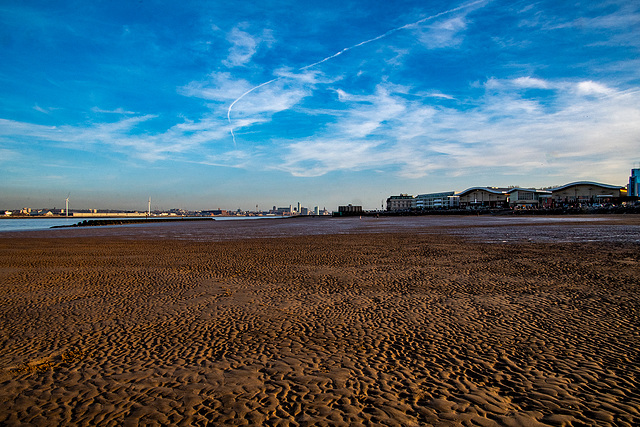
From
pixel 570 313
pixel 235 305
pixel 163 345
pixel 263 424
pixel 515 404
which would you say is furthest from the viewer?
pixel 235 305

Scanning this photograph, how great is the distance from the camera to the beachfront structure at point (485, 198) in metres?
144

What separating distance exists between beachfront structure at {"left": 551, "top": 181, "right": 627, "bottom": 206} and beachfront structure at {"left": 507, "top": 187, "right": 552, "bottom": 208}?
7122 mm

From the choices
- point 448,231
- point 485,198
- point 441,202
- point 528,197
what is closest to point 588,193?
point 528,197

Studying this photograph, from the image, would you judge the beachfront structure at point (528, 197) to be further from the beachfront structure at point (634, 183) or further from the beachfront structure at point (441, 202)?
the beachfront structure at point (634, 183)

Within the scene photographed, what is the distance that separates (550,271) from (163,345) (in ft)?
36.1

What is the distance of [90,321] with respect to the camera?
663 cm

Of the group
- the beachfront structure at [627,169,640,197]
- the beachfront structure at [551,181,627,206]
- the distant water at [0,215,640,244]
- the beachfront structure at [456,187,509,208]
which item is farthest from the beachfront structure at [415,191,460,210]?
the distant water at [0,215,640,244]

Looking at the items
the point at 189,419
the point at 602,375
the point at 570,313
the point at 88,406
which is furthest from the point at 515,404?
the point at 88,406

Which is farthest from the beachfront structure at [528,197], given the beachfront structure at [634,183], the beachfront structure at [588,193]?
the beachfront structure at [634,183]

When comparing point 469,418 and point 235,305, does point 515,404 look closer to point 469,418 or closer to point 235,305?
point 469,418

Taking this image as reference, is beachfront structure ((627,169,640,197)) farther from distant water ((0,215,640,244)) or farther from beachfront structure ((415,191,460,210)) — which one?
distant water ((0,215,640,244))

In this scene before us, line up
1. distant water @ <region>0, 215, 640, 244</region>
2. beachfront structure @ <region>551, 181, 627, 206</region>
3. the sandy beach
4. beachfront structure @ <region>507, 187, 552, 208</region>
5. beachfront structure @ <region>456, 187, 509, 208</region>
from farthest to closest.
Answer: beachfront structure @ <region>456, 187, 509, 208</region> → beachfront structure @ <region>507, 187, 552, 208</region> → beachfront structure @ <region>551, 181, 627, 206</region> → distant water @ <region>0, 215, 640, 244</region> → the sandy beach

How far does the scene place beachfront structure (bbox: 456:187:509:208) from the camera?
144125mm

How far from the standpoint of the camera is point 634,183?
16450cm
